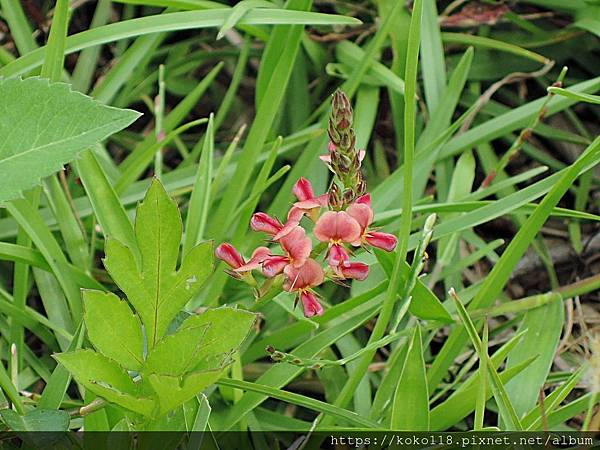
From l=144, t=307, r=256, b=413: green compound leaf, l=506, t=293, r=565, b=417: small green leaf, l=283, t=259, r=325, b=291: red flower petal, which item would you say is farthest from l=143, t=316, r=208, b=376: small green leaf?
l=506, t=293, r=565, b=417: small green leaf

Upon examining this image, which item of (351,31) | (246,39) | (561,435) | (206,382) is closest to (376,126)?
(351,31)

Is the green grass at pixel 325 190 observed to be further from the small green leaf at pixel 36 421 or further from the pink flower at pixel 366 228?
the pink flower at pixel 366 228

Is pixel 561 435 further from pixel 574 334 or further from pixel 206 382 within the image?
pixel 206 382

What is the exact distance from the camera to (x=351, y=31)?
1822mm

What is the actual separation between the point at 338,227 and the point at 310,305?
10cm

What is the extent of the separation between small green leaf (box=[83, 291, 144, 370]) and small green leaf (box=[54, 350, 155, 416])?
13mm

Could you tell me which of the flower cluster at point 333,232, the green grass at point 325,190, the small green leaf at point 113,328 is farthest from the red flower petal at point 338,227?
the small green leaf at point 113,328

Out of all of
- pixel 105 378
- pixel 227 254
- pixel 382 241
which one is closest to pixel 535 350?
pixel 382 241

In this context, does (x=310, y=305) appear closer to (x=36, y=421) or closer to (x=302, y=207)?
(x=302, y=207)

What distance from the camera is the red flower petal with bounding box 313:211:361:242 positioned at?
0.93 meters

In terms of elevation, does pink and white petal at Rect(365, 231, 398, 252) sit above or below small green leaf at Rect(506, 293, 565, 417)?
above

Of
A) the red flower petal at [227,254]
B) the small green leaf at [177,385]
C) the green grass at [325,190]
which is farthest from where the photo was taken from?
the green grass at [325,190]

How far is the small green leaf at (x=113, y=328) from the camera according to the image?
0.90 m

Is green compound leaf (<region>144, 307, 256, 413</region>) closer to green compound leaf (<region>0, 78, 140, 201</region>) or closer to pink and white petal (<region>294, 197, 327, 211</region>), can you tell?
pink and white petal (<region>294, 197, 327, 211</region>)
